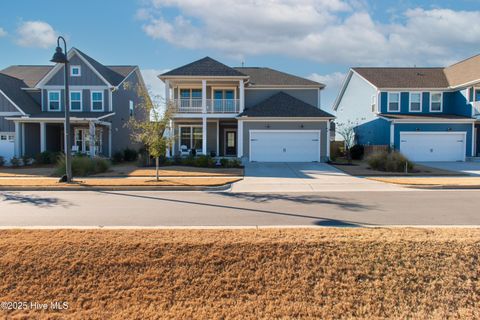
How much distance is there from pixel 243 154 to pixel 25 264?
1999 cm

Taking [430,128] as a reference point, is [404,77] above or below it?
above

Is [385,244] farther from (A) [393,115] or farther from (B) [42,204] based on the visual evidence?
(A) [393,115]

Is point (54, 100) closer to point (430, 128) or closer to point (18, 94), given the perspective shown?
point (18, 94)

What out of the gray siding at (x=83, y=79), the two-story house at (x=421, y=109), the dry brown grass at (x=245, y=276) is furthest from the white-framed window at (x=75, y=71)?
the dry brown grass at (x=245, y=276)

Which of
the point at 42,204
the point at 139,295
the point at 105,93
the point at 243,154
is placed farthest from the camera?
the point at 105,93

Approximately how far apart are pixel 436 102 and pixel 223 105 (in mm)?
17887

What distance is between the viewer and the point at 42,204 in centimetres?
1009

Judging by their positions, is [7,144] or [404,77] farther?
[404,77]

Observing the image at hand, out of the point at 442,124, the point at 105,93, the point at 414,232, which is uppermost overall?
the point at 105,93

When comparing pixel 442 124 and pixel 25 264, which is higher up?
pixel 442 124

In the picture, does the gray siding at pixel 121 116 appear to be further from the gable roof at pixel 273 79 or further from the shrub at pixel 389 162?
the shrub at pixel 389 162

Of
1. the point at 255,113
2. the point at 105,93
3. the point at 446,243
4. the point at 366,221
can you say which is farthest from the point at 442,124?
the point at 105,93

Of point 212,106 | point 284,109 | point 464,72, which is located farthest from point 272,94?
point 464,72

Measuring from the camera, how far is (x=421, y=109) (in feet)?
93.1
